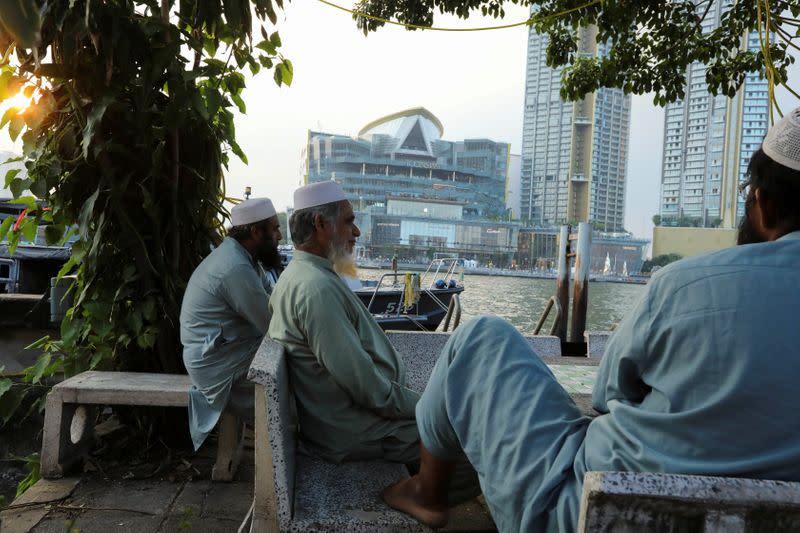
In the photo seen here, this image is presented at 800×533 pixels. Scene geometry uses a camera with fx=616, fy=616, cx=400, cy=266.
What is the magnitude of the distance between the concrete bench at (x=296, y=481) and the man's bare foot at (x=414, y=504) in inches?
0.7

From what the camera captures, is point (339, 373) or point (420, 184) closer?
point (339, 373)

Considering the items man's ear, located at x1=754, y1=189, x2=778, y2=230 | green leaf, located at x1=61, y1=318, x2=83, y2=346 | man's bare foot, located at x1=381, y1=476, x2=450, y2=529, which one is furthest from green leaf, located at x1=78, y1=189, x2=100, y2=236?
man's ear, located at x1=754, y1=189, x2=778, y2=230

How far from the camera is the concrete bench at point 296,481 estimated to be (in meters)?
1.46

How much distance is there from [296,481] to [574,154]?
76079mm

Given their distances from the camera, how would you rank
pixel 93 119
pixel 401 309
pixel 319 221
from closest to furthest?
pixel 319 221 → pixel 93 119 → pixel 401 309

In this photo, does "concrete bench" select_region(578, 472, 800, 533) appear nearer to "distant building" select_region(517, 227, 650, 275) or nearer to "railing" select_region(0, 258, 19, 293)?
"railing" select_region(0, 258, 19, 293)

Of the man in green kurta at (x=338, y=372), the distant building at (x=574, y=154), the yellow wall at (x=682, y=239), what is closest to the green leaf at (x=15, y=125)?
the man in green kurta at (x=338, y=372)

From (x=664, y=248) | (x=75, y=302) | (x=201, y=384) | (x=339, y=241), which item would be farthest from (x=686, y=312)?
(x=664, y=248)

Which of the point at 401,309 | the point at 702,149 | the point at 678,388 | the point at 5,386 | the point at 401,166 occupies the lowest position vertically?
the point at 401,309

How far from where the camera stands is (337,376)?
69.5 inches

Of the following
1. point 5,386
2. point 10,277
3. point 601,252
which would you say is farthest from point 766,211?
point 601,252

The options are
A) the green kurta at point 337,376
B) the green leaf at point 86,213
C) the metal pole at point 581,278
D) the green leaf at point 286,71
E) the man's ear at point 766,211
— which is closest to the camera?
the man's ear at point 766,211

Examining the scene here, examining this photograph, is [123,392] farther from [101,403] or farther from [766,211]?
[766,211]

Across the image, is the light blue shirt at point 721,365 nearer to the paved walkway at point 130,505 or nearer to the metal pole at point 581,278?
the paved walkway at point 130,505
